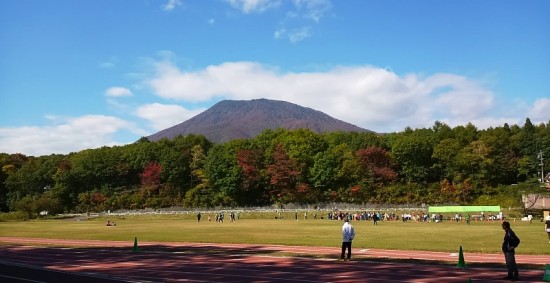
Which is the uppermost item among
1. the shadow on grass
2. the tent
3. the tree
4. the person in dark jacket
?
the tree

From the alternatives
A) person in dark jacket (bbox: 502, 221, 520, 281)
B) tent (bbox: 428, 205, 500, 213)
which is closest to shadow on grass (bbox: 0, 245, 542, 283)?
person in dark jacket (bbox: 502, 221, 520, 281)

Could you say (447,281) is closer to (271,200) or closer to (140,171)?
(271,200)

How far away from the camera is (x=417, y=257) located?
73.5 ft

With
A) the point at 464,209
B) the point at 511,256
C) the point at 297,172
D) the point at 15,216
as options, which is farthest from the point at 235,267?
the point at 15,216

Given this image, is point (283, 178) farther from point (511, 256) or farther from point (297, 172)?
point (511, 256)

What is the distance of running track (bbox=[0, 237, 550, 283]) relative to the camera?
675 inches

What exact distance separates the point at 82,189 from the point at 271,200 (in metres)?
43.5

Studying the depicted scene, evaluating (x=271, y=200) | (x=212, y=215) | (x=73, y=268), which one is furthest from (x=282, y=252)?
(x=271, y=200)

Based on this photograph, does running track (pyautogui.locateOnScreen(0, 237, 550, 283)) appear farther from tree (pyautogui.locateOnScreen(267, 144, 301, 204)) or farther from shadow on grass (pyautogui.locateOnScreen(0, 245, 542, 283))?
tree (pyautogui.locateOnScreen(267, 144, 301, 204))

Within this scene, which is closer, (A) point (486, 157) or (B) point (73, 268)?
(B) point (73, 268)

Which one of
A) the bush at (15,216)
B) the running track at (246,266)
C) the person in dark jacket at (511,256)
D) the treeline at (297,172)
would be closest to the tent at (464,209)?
the treeline at (297,172)

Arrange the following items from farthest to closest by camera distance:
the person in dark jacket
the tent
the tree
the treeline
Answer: the tree → the treeline → the tent → the person in dark jacket

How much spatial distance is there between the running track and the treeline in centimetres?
6754

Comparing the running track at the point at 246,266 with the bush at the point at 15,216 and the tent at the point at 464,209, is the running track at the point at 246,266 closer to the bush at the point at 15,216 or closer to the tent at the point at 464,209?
the tent at the point at 464,209
